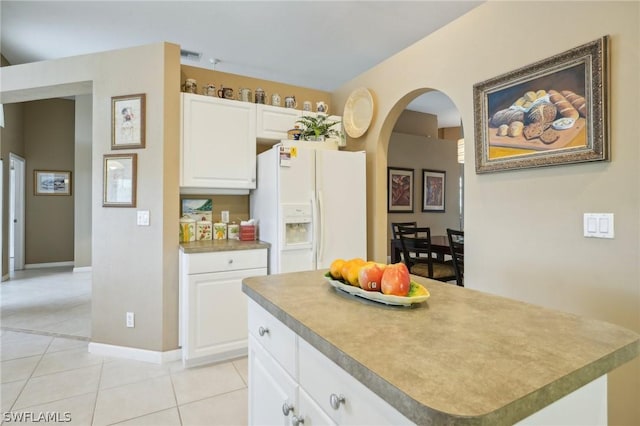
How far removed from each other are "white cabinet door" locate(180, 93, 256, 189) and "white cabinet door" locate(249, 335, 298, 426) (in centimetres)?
178

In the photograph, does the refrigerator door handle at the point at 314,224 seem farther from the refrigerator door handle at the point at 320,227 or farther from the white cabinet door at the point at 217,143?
the white cabinet door at the point at 217,143

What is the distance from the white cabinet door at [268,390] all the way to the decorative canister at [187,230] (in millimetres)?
1714

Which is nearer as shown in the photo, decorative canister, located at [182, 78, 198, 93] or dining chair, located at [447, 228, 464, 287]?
decorative canister, located at [182, 78, 198, 93]

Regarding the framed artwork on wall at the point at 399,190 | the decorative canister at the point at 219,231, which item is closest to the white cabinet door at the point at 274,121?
the decorative canister at the point at 219,231

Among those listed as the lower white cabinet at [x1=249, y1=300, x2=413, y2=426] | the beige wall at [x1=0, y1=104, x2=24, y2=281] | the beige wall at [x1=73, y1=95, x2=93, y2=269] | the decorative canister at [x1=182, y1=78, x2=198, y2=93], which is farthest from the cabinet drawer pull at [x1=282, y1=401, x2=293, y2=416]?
the beige wall at [x1=73, y1=95, x2=93, y2=269]

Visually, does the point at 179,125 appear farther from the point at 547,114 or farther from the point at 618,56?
the point at 618,56

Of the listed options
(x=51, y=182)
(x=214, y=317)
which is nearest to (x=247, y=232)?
(x=214, y=317)

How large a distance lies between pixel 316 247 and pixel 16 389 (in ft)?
7.46

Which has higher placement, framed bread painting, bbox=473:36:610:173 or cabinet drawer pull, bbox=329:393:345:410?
framed bread painting, bbox=473:36:610:173

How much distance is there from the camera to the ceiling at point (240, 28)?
312 centimetres

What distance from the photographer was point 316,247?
9.02ft

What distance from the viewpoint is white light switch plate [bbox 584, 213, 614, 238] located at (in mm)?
1555

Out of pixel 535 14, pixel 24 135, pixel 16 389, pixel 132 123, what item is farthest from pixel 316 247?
pixel 24 135

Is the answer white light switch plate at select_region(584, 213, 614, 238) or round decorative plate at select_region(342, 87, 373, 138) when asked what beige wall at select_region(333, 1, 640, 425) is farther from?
round decorative plate at select_region(342, 87, 373, 138)
